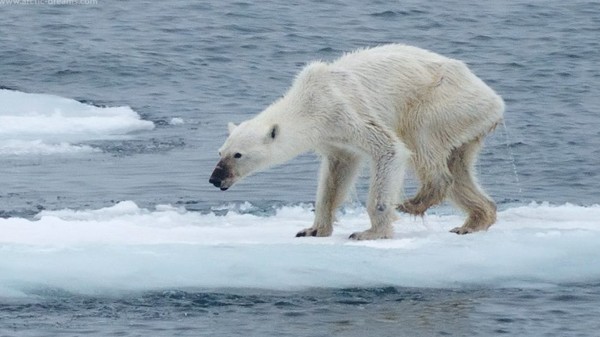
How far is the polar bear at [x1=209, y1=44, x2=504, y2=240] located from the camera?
11188mm

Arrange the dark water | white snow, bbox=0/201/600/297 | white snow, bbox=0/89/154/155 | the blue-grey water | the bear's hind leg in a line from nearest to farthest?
the dark water < the blue-grey water < white snow, bbox=0/201/600/297 < the bear's hind leg < white snow, bbox=0/89/154/155

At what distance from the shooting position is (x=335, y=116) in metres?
11.2

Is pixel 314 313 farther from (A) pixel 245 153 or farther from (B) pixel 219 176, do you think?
(A) pixel 245 153

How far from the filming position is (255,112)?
20.9 m

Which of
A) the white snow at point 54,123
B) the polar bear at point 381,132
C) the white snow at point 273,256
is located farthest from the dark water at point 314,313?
the white snow at point 54,123

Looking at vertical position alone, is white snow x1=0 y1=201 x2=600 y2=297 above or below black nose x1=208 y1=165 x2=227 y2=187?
below

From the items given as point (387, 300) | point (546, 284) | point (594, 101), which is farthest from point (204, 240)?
point (594, 101)

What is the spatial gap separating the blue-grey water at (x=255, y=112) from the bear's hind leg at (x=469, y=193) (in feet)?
2.42

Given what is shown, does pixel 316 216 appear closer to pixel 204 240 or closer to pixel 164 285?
pixel 204 240

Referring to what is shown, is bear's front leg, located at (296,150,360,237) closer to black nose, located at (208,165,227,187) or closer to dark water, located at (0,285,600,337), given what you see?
black nose, located at (208,165,227,187)

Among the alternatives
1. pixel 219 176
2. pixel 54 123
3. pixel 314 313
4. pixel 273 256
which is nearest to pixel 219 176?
pixel 219 176

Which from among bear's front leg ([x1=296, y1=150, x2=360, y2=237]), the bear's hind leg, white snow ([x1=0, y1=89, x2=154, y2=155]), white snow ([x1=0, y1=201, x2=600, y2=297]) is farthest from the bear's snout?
white snow ([x1=0, y1=89, x2=154, y2=155])

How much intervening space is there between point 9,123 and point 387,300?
377 inches

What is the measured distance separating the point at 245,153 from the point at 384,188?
3.76 ft
